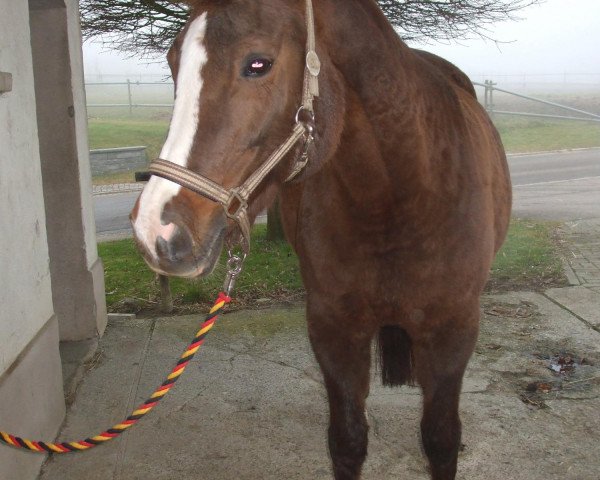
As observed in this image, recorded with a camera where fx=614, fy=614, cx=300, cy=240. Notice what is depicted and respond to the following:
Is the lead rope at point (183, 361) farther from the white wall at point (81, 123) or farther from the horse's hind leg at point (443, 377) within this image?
the white wall at point (81, 123)

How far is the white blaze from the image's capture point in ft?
4.49

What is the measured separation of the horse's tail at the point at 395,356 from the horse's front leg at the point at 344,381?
335 millimetres

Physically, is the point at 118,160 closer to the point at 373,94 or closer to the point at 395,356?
the point at 395,356

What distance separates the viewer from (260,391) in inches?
142

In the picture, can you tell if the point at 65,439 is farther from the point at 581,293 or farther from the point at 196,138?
the point at 581,293

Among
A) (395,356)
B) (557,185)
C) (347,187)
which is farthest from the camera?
(557,185)

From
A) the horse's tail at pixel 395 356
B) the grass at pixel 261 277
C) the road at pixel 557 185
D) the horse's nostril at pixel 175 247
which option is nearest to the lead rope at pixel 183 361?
the horse's nostril at pixel 175 247

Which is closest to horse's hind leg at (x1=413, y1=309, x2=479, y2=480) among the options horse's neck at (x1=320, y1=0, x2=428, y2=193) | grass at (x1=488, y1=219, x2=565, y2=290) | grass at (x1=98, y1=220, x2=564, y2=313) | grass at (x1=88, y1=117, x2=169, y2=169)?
horse's neck at (x1=320, y1=0, x2=428, y2=193)

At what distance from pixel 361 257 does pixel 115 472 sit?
1601 mm

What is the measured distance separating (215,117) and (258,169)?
19 centimetres

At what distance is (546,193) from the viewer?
11.2 metres

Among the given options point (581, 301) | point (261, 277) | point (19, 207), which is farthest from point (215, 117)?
point (261, 277)

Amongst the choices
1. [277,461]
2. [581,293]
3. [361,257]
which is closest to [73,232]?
[277,461]

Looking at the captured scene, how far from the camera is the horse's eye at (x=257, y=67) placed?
1482 mm
